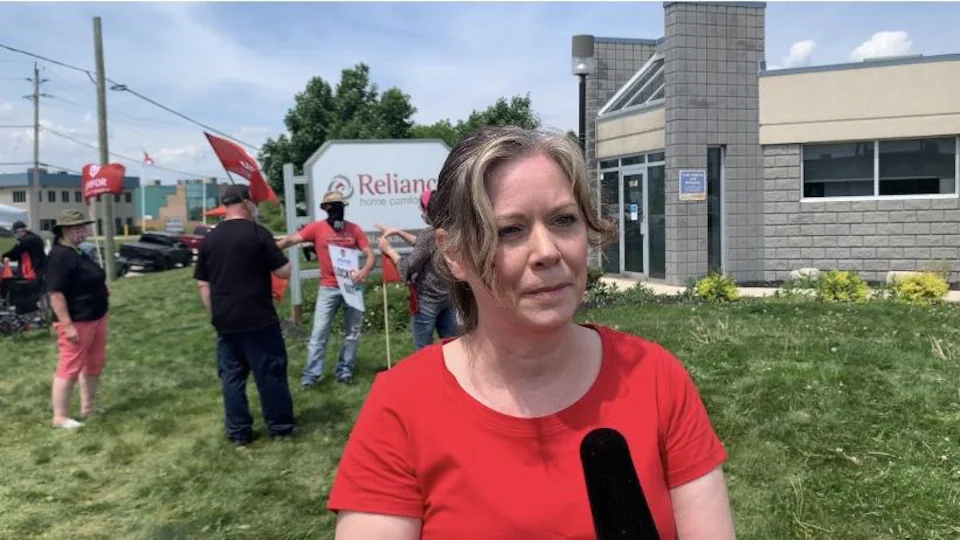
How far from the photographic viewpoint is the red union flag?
553 inches

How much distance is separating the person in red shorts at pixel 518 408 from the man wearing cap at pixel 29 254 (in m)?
13.1

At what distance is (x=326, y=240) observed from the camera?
7.65 m

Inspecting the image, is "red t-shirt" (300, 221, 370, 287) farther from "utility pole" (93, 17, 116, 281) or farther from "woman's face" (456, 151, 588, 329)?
"utility pole" (93, 17, 116, 281)

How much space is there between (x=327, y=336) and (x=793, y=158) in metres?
10.3

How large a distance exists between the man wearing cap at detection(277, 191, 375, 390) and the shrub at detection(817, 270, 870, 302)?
6.80 m

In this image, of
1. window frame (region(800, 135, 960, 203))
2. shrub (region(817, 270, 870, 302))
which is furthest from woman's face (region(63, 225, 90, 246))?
window frame (region(800, 135, 960, 203))

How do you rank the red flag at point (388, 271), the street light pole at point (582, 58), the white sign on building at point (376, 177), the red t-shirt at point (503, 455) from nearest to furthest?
the red t-shirt at point (503, 455)
the red flag at point (388, 271)
the white sign on building at point (376, 177)
the street light pole at point (582, 58)

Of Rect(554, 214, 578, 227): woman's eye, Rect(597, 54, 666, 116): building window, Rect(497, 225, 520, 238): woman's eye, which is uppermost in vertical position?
Rect(597, 54, 666, 116): building window

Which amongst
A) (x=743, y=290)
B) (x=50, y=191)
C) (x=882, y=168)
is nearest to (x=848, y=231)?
(x=882, y=168)

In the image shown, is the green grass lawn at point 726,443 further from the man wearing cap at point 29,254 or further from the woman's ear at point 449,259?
the man wearing cap at point 29,254

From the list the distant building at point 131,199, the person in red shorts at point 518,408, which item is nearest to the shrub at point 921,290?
the person in red shorts at point 518,408

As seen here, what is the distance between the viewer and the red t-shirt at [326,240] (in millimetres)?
7648

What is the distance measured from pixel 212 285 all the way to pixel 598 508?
512 centimetres

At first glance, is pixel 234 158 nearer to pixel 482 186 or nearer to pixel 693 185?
pixel 482 186
